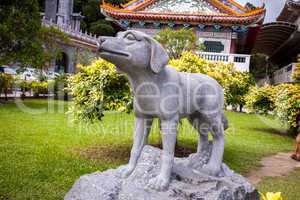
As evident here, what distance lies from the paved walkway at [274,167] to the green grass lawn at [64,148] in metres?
0.17

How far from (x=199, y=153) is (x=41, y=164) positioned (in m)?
2.89

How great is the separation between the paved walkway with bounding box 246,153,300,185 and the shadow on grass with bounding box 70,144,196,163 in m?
1.26

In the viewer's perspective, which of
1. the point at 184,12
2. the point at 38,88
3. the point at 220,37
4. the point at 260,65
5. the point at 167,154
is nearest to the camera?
the point at 167,154

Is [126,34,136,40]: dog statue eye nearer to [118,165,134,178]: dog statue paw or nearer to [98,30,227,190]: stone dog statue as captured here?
[98,30,227,190]: stone dog statue

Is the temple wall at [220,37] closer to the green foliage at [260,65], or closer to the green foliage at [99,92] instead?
the green foliage at [99,92]

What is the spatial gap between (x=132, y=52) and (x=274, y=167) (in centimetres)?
468

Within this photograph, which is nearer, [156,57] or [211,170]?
[156,57]

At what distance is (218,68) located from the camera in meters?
6.36

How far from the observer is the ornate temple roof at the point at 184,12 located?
16.5m

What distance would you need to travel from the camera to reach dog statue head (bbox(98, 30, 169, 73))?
2294 millimetres

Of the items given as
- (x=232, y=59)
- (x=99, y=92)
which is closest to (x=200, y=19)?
(x=232, y=59)

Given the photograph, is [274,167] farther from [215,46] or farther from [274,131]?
[215,46]

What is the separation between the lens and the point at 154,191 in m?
2.43

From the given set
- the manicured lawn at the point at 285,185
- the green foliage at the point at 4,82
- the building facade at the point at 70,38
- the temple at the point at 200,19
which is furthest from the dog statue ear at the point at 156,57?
the building facade at the point at 70,38
